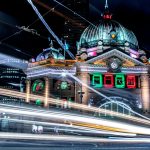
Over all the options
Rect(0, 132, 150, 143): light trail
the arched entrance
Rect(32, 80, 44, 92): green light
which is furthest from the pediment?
Rect(0, 132, 150, 143): light trail

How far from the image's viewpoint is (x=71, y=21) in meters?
162

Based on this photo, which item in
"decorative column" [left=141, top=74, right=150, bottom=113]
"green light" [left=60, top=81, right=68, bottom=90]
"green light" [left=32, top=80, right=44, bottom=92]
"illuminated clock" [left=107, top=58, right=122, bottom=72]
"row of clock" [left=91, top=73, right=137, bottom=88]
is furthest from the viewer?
"green light" [left=32, top=80, right=44, bottom=92]

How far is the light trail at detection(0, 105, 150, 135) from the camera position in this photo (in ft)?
56.7

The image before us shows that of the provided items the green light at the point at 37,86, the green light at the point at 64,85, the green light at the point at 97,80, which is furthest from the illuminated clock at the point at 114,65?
the green light at the point at 37,86

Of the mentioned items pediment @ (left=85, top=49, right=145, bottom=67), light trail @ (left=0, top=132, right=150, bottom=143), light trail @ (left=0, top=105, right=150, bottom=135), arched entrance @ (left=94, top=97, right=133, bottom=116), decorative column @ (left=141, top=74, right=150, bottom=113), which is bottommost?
light trail @ (left=0, top=132, right=150, bottom=143)

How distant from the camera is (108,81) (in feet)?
207

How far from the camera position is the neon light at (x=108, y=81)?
2461 inches

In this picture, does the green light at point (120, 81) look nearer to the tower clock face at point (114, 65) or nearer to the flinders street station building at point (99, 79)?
the flinders street station building at point (99, 79)

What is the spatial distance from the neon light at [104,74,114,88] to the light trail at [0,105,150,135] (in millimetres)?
39220

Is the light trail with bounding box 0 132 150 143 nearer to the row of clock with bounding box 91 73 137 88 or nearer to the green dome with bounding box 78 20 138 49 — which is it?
the row of clock with bounding box 91 73 137 88

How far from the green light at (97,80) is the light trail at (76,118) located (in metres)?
39.3

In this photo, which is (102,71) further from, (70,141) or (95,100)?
(70,141)

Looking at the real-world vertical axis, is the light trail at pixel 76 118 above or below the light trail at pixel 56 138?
above

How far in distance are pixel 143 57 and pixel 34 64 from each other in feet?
71.2
